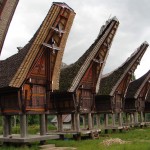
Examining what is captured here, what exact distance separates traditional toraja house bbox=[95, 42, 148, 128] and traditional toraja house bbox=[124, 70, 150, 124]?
3307mm

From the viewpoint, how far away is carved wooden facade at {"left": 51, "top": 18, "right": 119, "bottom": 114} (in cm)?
1712

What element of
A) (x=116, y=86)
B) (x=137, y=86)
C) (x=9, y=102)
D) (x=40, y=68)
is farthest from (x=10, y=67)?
(x=137, y=86)

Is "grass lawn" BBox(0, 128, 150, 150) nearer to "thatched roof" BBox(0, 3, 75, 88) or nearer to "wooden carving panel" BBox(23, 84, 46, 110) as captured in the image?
"wooden carving panel" BBox(23, 84, 46, 110)

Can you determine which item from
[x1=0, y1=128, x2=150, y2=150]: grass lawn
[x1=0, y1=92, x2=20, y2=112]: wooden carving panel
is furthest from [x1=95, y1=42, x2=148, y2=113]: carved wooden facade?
[x1=0, y1=92, x2=20, y2=112]: wooden carving panel

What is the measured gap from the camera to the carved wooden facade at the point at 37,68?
43.5 ft

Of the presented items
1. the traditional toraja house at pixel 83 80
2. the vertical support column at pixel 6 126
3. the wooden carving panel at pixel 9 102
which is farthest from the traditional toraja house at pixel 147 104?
the wooden carving panel at pixel 9 102

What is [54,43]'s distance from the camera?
46.9ft

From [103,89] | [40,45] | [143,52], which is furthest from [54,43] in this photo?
[143,52]

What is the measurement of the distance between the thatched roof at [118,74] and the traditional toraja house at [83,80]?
327 centimetres

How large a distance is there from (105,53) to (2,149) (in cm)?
891

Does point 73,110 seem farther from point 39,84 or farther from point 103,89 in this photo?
point 103,89

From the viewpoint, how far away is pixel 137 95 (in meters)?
26.4

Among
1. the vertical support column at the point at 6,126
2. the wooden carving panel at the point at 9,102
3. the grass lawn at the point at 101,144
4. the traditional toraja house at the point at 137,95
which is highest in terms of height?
the traditional toraja house at the point at 137,95

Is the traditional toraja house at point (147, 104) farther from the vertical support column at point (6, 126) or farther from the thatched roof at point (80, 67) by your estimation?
the vertical support column at point (6, 126)
